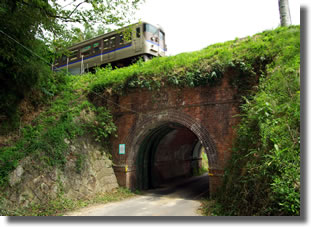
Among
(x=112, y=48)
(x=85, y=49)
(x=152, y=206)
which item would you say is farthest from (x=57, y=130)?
(x=85, y=49)

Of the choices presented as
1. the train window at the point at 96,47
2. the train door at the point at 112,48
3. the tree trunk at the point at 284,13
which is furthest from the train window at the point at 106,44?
the tree trunk at the point at 284,13

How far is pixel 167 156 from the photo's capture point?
46.0 ft

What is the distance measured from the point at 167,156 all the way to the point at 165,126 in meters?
4.28

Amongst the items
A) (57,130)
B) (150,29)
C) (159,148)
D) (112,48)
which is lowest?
(159,148)

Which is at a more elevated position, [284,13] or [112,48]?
[112,48]

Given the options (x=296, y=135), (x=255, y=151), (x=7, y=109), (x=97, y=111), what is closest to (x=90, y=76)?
(x=97, y=111)

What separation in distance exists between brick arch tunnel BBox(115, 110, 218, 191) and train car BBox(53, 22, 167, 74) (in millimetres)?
5518

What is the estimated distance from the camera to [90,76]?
1248cm

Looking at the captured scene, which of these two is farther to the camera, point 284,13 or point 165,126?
point 165,126

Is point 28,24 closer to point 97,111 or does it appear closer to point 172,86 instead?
point 97,111

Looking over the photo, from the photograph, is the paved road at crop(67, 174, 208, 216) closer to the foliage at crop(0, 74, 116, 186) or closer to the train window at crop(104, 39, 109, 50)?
the foliage at crop(0, 74, 116, 186)

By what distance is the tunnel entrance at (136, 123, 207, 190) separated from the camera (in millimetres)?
11070

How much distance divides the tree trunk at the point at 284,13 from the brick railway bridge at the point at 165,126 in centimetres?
364

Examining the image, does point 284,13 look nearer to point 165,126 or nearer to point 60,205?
point 165,126
